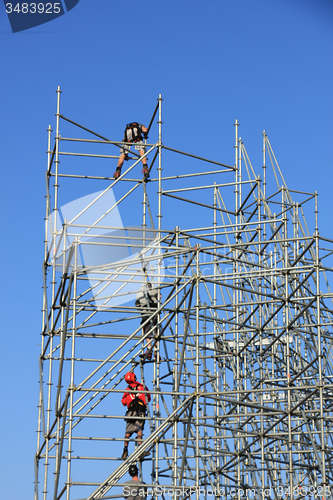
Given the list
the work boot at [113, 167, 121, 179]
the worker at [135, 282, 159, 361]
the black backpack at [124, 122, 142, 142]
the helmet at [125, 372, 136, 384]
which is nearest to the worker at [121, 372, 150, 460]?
the helmet at [125, 372, 136, 384]

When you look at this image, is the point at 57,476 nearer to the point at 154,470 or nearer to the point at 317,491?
the point at 154,470

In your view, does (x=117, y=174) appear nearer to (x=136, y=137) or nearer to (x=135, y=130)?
(x=136, y=137)

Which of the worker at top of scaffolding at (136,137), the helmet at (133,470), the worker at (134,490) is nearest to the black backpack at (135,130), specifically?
the worker at top of scaffolding at (136,137)

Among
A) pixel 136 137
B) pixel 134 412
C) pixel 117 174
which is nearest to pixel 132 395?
pixel 134 412

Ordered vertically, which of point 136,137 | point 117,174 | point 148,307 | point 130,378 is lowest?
point 130,378

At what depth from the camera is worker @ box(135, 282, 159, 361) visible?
2195 cm

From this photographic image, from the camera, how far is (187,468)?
22.0 m

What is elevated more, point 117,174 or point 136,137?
point 136,137

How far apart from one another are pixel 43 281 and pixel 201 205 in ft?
15.9

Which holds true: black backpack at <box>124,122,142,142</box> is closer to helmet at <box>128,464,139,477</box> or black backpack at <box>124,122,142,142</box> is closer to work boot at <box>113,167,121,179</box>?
work boot at <box>113,167,121,179</box>

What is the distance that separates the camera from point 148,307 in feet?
73.3

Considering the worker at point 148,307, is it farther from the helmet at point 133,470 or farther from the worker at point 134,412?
the helmet at point 133,470

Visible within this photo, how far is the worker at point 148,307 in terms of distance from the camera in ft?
72.0

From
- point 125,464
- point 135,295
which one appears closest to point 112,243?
point 135,295
